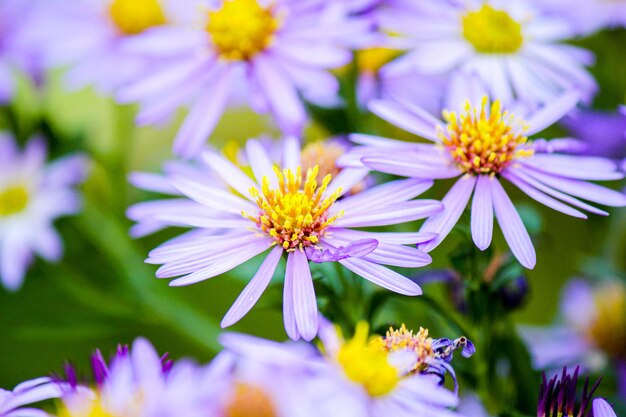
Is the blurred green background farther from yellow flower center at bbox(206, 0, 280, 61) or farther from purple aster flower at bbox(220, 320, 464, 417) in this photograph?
purple aster flower at bbox(220, 320, 464, 417)

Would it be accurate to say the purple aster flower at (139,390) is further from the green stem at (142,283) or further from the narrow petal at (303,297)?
the green stem at (142,283)

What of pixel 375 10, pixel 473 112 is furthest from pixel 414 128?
pixel 375 10

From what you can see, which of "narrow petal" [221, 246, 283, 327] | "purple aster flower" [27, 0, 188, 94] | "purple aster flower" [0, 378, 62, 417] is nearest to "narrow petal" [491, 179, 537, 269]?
"narrow petal" [221, 246, 283, 327]

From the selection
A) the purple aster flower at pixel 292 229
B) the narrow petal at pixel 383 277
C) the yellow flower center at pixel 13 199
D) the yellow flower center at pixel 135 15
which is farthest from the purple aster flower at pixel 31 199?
the narrow petal at pixel 383 277

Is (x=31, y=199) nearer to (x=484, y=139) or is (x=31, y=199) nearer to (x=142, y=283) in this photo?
(x=142, y=283)

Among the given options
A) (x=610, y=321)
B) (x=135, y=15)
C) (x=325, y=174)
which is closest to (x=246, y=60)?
(x=325, y=174)
